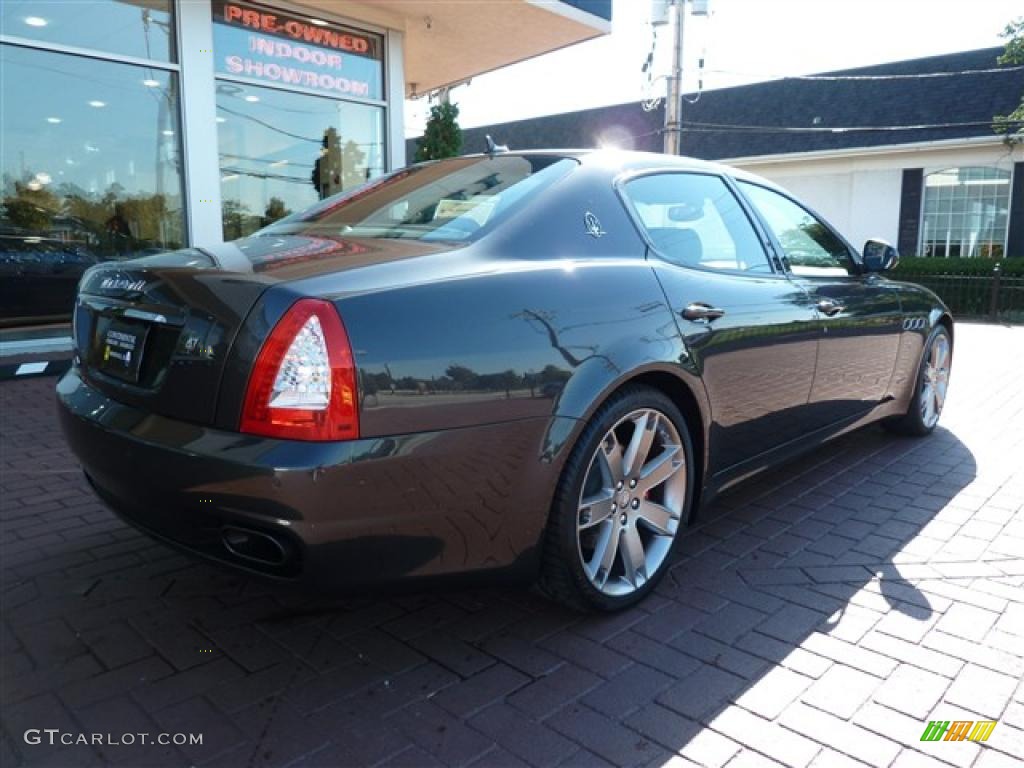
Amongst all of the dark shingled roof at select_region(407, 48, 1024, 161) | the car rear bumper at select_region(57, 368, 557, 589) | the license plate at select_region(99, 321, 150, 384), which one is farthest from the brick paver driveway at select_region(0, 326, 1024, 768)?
the dark shingled roof at select_region(407, 48, 1024, 161)

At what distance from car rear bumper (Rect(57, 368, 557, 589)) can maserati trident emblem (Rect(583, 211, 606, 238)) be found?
30.0 inches

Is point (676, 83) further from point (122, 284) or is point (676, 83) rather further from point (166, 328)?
point (166, 328)

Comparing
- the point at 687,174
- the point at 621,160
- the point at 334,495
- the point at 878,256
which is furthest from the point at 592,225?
the point at 878,256

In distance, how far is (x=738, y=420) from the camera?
3213 millimetres

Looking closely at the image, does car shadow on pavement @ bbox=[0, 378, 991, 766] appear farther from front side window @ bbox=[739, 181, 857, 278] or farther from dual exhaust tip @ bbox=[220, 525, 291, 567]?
front side window @ bbox=[739, 181, 857, 278]

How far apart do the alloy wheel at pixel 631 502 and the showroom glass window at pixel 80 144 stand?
6.62 meters

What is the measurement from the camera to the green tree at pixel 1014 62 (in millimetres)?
15758

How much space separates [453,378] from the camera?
7.14 ft

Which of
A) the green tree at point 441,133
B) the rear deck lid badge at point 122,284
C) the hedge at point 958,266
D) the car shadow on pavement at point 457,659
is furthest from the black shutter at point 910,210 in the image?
the rear deck lid badge at point 122,284

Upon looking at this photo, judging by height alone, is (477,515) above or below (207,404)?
below

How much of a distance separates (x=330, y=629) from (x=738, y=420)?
1.74 metres

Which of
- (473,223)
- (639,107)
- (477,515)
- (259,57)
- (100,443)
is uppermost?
(639,107)

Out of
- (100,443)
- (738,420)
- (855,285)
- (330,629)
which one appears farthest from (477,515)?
(855,285)

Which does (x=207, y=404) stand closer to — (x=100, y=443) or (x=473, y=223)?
(x=100, y=443)
